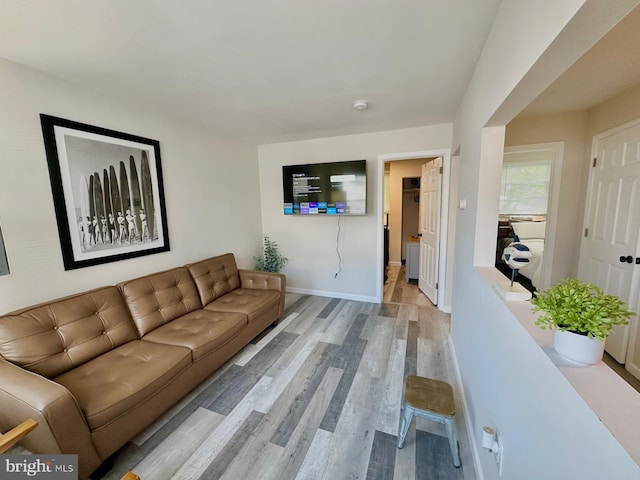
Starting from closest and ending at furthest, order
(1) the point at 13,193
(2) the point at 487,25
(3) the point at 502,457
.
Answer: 1. (3) the point at 502,457
2. (2) the point at 487,25
3. (1) the point at 13,193

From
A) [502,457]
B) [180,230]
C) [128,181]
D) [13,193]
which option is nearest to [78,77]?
[128,181]

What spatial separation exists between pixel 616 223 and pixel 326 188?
2901mm

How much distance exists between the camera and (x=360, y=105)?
252 cm

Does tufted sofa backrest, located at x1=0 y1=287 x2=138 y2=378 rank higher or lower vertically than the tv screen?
lower

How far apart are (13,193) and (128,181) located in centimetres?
75

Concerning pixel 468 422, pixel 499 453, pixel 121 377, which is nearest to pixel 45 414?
pixel 121 377

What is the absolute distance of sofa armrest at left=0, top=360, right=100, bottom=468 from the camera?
1.20m

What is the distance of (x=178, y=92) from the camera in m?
2.21

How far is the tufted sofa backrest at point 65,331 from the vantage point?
1.54 m

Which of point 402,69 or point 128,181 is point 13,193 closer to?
point 128,181

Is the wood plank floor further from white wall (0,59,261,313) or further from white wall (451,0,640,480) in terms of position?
white wall (0,59,261,313)

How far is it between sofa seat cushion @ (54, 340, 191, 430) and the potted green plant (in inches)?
80.0

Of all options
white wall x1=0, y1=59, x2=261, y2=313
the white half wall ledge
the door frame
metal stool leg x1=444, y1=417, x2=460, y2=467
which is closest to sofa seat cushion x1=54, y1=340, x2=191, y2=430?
white wall x1=0, y1=59, x2=261, y2=313

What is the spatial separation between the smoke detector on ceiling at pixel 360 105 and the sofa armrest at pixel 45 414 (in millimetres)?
2877
